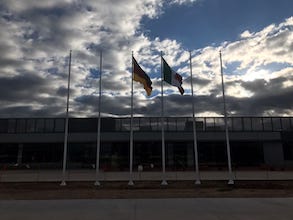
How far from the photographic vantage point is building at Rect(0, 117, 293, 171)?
46.0m

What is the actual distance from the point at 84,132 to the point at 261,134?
25.2 meters

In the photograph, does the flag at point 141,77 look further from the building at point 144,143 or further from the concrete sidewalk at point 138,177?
the building at point 144,143

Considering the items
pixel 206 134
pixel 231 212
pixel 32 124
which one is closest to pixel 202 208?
pixel 231 212

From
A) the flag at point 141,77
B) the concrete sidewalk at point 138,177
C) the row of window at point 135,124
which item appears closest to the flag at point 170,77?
the flag at point 141,77

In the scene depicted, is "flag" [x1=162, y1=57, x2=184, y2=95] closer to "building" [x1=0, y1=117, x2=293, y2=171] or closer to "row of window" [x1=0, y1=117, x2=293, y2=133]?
"building" [x1=0, y1=117, x2=293, y2=171]

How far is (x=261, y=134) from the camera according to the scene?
152 feet

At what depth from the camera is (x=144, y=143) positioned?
47.0 meters

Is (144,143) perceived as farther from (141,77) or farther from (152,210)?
(152,210)

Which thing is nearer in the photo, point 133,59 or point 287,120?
point 133,59

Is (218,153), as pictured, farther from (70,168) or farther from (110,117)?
(70,168)

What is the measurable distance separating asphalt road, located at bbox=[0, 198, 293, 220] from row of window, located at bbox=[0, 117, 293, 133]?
32457mm

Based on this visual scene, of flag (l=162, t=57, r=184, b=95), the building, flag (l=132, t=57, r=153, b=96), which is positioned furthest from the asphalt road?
the building

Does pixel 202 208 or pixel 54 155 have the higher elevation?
pixel 54 155

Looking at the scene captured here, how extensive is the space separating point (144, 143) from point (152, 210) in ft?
113
